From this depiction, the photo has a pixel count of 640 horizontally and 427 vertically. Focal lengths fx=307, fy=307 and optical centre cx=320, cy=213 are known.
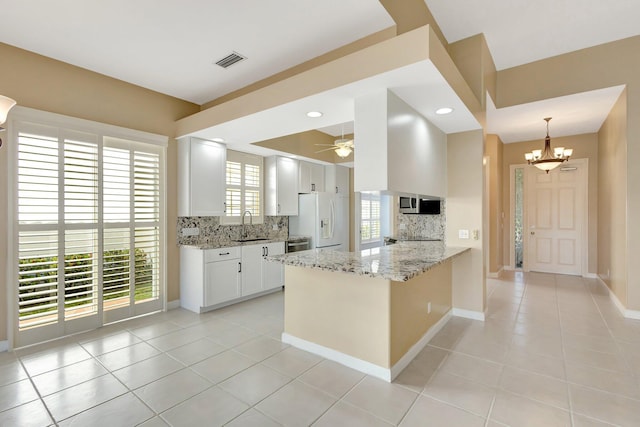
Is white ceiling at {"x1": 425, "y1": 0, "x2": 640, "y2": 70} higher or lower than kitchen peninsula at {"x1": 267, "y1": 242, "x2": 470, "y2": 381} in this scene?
higher

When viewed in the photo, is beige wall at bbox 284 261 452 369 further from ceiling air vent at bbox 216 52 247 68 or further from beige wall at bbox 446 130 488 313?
ceiling air vent at bbox 216 52 247 68

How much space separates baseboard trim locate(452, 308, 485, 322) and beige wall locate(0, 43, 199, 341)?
3.84 m

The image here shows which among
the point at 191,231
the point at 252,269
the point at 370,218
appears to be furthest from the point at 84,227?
the point at 370,218

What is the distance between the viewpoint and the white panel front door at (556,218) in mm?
6164

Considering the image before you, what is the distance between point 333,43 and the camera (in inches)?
120

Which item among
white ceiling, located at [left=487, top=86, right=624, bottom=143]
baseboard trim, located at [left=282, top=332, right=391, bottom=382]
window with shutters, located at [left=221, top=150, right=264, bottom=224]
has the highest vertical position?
white ceiling, located at [left=487, top=86, right=624, bottom=143]

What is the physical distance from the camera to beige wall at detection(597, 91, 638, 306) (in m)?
3.95

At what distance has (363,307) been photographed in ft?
8.54

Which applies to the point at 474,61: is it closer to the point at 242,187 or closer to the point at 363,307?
the point at 363,307

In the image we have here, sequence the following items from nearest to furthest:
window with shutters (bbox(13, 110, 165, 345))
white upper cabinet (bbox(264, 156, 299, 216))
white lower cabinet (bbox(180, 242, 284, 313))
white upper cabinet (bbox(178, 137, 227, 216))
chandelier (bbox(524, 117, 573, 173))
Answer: window with shutters (bbox(13, 110, 165, 345)) → white lower cabinet (bbox(180, 242, 284, 313)) → white upper cabinet (bbox(178, 137, 227, 216)) → chandelier (bbox(524, 117, 573, 173)) → white upper cabinet (bbox(264, 156, 299, 216))

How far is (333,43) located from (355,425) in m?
3.23

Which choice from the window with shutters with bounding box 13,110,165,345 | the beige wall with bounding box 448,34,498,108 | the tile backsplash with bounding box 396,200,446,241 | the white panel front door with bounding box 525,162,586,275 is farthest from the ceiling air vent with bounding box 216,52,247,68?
the white panel front door with bounding box 525,162,586,275

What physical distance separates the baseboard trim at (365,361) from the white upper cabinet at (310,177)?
11.3 ft

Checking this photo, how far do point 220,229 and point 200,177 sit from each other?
0.98 meters
